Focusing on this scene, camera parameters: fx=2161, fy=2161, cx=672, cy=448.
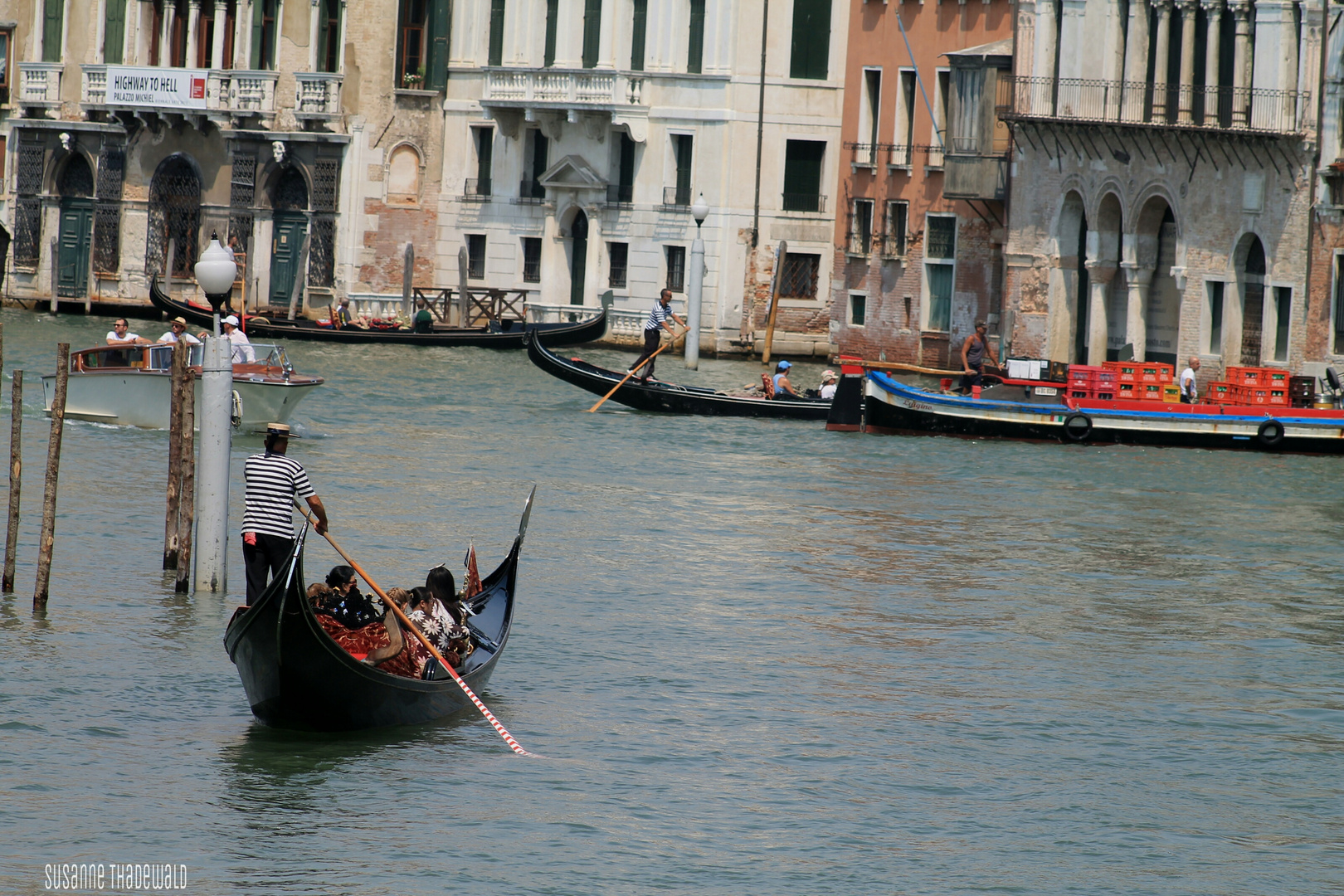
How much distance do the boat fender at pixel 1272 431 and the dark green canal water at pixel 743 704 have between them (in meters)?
2.66

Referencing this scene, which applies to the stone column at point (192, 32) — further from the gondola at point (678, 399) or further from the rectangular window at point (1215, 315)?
the rectangular window at point (1215, 315)

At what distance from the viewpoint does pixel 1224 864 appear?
7812 millimetres

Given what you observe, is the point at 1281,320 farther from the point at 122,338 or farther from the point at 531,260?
the point at 531,260

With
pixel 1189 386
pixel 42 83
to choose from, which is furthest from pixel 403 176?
pixel 1189 386

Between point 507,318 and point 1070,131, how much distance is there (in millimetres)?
9743

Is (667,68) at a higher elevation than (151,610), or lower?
higher

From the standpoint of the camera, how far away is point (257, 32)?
3594cm

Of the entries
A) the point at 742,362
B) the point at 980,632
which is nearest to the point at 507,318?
the point at 742,362

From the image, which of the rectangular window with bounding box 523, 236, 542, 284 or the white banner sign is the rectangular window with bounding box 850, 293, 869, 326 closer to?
the rectangular window with bounding box 523, 236, 542, 284

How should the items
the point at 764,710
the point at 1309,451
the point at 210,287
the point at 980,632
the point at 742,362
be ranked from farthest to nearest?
the point at 742,362
the point at 1309,451
the point at 980,632
the point at 210,287
the point at 764,710

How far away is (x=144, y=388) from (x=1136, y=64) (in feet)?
38.9

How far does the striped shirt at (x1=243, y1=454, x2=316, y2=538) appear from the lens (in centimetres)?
984

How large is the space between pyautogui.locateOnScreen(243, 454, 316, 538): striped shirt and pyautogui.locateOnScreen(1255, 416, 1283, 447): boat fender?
12.6m

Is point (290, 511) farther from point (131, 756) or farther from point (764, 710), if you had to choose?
point (764, 710)
